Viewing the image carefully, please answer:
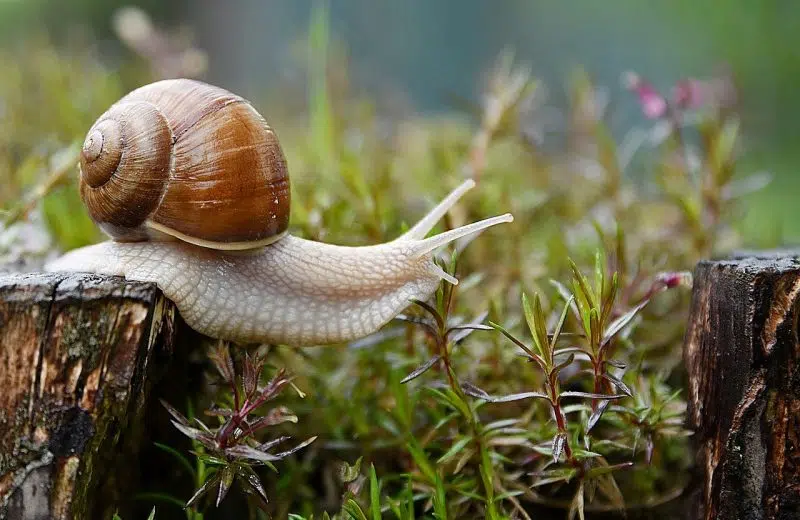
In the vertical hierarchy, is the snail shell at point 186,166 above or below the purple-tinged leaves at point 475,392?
above

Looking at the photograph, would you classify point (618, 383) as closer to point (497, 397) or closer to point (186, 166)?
point (497, 397)

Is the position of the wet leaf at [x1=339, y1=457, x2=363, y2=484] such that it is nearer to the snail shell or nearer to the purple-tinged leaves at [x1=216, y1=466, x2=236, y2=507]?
the purple-tinged leaves at [x1=216, y1=466, x2=236, y2=507]

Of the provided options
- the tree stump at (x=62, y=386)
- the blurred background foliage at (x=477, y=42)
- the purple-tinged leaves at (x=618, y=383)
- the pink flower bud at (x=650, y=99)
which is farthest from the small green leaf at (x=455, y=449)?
the blurred background foliage at (x=477, y=42)

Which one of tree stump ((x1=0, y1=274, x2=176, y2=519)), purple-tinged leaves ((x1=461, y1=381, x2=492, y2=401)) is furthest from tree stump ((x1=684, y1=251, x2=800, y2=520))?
tree stump ((x1=0, y1=274, x2=176, y2=519))

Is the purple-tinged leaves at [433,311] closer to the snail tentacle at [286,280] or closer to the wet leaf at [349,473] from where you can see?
the snail tentacle at [286,280]

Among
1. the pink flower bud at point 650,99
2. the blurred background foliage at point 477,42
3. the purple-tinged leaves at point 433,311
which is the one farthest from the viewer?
the blurred background foliage at point 477,42

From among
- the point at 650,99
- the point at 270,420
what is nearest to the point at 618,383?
the point at 270,420

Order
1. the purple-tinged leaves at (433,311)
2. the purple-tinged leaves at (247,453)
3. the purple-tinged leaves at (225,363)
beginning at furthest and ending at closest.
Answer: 1. the purple-tinged leaves at (433,311)
2. the purple-tinged leaves at (225,363)
3. the purple-tinged leaves at (247,453)
